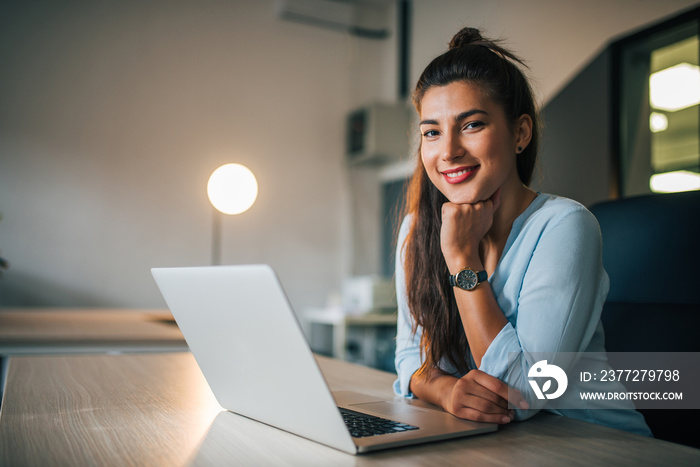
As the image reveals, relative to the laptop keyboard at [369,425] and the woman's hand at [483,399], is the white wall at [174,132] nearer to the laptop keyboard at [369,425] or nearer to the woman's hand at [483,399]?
the woman's hand at [483,399]

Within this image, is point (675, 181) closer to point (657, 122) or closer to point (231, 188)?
point (657, 122)

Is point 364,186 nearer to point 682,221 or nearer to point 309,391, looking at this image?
point 682,221

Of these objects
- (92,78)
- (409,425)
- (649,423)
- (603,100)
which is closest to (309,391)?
(409,425)

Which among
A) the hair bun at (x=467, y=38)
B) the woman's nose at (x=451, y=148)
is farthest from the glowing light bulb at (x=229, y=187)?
the woman's nose at (x=451, y=148)

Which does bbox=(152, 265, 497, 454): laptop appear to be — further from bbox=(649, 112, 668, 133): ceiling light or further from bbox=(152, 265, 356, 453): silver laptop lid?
bbox=(649, 112, 668, 133): ceiling light

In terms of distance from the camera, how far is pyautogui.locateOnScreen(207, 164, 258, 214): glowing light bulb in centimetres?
299

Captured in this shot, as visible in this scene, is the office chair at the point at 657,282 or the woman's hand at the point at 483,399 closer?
the woman's hand at the point at 483,399

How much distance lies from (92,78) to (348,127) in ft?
6.74

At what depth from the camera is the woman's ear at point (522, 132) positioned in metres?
1.01

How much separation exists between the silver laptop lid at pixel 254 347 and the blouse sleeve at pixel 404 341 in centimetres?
31

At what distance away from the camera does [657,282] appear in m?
1.07

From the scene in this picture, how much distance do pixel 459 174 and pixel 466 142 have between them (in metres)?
0.06

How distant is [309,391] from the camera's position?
0.56 m

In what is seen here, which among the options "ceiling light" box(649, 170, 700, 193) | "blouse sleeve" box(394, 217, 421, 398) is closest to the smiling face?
"blouse sleeve" box(394, 217, 421, 398)
